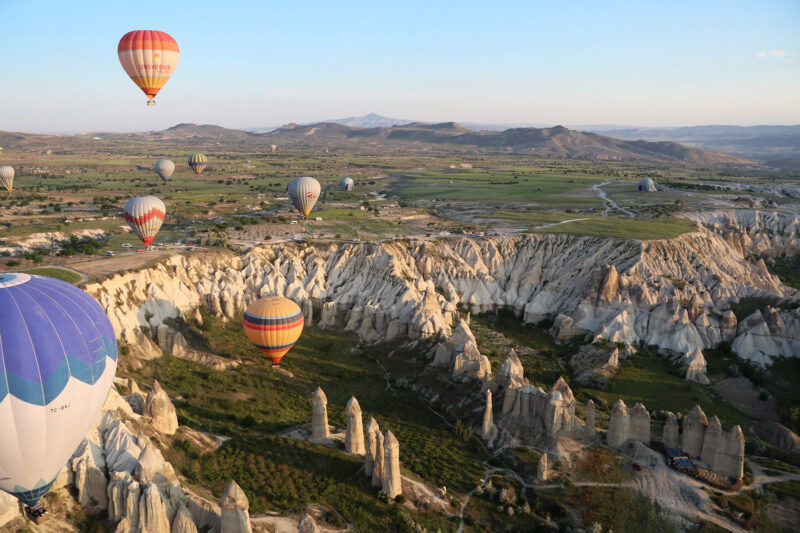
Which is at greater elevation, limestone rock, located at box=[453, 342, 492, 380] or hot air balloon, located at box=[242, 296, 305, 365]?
hot air balloon, located at box=[242, 296, 305, 365]

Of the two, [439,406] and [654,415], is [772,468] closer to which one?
[654,415]

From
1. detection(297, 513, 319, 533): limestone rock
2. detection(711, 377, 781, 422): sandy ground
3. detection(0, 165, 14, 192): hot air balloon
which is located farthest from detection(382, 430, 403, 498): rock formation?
detection(0, 165, 14, 192): hot air balloon

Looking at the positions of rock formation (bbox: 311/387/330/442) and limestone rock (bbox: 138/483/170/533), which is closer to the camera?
limestone rock (bbox: 138/483/170/533)

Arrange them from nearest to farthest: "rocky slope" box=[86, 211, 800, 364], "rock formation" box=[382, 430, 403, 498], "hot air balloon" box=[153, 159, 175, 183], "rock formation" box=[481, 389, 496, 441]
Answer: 1. "rock formation" box=[382, 430, 403, 498]
2. "rock formation" box=[481, 389, 496, 441]
3. "rocky slope" box=[86, 211, 800, 364]
4. "hot air balloon" box=[153, 159, 175, 183]

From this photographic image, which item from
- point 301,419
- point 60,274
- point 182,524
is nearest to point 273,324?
point 301,419

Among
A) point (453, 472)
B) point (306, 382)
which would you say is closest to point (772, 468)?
point (453, 472)

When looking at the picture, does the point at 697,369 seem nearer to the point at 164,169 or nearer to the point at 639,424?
the point at 639,424

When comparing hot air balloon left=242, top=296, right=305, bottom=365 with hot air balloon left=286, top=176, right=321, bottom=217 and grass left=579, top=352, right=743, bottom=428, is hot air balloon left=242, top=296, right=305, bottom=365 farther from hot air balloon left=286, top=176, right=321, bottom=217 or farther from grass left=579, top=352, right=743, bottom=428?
hot air balloon left=286, top=176, right=321, bottom=217
